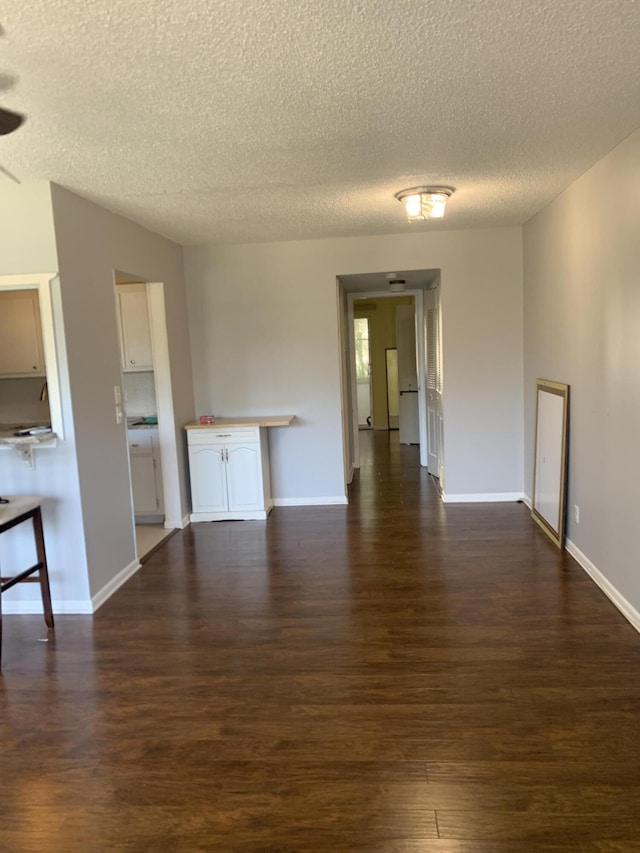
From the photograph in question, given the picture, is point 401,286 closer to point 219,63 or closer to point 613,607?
point 613,607

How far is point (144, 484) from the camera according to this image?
17.2 feet

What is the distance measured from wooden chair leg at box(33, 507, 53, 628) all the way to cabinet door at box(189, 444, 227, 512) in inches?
79.6

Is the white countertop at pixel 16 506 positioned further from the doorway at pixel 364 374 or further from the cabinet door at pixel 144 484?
the doorway at pixel 364 374

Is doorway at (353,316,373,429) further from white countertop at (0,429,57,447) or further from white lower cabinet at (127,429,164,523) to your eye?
white countertop at (0,429,57,447)

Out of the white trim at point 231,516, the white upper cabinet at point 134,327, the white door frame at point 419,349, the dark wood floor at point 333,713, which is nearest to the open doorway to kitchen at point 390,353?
the white door frame at point 419,349

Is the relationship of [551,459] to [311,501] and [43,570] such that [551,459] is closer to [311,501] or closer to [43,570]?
[311,501]

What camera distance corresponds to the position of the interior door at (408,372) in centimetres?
889

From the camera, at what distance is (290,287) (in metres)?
5.55

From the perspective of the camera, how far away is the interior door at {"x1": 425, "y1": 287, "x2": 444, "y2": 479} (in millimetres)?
5918

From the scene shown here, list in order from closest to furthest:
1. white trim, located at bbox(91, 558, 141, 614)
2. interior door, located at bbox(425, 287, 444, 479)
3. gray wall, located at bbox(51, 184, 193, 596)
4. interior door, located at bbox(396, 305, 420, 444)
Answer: gray wall, located at bbox(51, 184, 193, 596) < white trim, located at bbox(91, 558, 141, 614) < interior door, located at bbox(425, 287, 444, 479) < interior door, located at bbox(396, 305, 420, 444)

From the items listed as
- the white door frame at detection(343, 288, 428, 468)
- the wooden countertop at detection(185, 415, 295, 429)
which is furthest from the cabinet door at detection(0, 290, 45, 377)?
the white door frame at detection(343, 288, 428, 468)

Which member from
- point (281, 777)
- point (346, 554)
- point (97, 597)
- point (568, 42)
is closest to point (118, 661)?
point (97, 597)

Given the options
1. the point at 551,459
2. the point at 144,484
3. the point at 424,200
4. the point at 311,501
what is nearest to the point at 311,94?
the point at 424,200

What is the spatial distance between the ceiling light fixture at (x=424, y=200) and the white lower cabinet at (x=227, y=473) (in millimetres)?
2267
